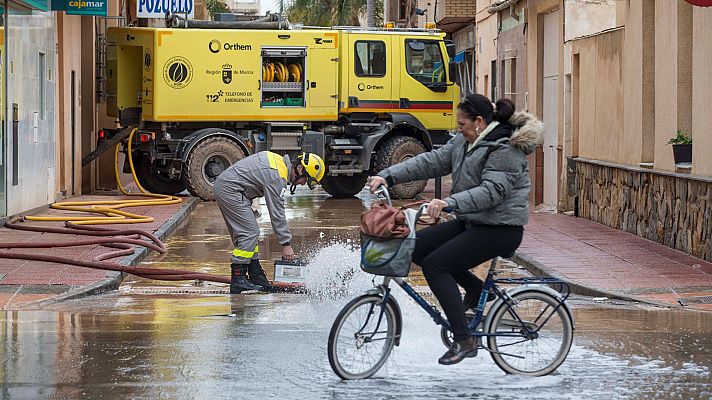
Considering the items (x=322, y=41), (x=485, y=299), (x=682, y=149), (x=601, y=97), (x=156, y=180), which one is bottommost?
(x=485, y=299)

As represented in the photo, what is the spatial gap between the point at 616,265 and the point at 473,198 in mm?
6861

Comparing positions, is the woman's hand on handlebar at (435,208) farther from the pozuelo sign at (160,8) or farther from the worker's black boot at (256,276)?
the pozuelo sign at (160,8)

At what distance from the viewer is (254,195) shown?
11867 millimetres

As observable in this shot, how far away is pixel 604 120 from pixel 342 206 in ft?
20.4

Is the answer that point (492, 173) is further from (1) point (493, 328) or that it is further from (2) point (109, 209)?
(2) point (109, 209)

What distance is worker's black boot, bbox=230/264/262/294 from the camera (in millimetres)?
12070

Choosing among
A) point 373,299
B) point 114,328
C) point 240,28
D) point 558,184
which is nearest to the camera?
point 373,299

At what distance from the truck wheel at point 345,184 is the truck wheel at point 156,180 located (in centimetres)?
311

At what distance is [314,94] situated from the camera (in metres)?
26.1

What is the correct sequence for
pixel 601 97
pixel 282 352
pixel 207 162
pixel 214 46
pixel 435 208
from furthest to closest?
pixel 214 46 < pixel 207 162 < pixel 601 97 < pixel 282 352 < pixel 435 208

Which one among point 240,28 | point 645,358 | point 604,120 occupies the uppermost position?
point 240,28

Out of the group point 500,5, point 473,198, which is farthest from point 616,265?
point 500,5

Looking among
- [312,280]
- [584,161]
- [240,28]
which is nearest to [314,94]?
[240,28]

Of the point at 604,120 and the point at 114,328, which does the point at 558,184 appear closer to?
the point at 604,120
